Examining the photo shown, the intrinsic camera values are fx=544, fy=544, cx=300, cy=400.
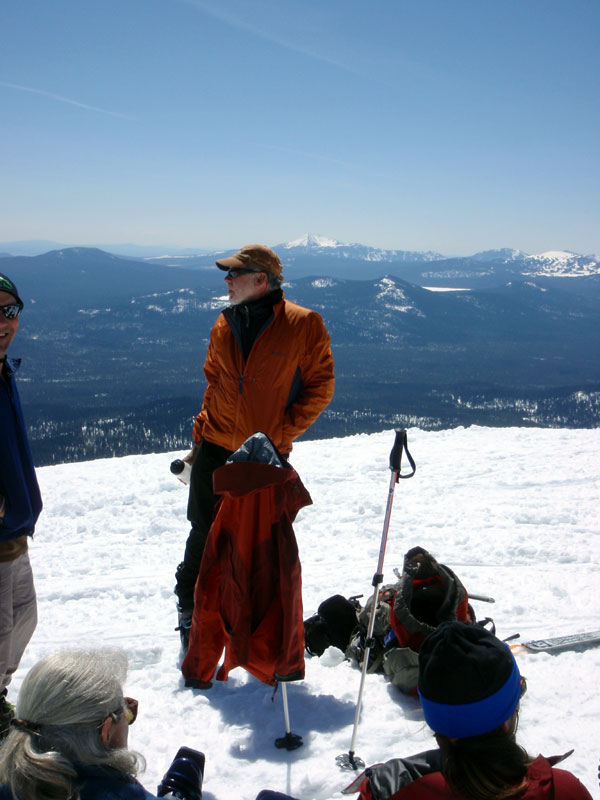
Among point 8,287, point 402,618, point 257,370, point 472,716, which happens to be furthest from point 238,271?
point 472,716

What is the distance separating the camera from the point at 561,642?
427cm

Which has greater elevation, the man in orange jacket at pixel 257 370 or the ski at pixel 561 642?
the man in orange jacket at pixel 257 370

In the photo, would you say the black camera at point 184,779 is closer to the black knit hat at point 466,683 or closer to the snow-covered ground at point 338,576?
the snow-covered ground at point 338,576

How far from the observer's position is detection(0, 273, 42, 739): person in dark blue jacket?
2.82 metres

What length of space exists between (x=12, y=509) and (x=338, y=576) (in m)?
3.73

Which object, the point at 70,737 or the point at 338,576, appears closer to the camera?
the point at 70,737

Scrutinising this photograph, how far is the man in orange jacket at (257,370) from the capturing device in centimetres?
393

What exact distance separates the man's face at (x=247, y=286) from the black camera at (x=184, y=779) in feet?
9.18

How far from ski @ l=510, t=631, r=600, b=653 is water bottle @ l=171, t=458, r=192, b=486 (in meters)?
2.90

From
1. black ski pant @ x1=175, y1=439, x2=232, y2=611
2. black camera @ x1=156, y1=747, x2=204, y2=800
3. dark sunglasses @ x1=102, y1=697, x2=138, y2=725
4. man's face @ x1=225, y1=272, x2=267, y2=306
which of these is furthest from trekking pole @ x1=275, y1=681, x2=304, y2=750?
man's face @ x1=225, y1=272, x2=267, y2=306

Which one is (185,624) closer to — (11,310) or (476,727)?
(11,310)

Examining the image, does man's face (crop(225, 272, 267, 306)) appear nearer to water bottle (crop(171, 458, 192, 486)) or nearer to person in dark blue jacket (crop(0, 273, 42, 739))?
water bottle (crop(171, 458, 192, 486))

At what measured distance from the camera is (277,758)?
3.20 m

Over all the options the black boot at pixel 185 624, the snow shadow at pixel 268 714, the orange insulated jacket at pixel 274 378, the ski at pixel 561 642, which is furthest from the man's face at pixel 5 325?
the ski at pixel 561 642
